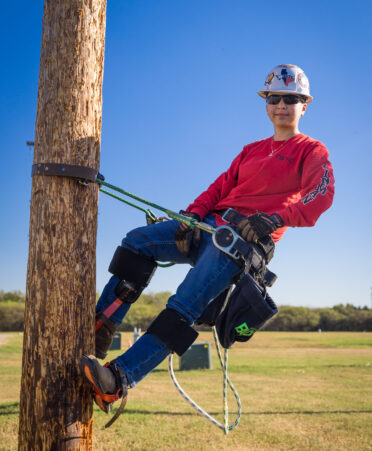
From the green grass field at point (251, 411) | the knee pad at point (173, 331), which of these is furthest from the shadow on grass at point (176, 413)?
the knee pad at point (173, 331)

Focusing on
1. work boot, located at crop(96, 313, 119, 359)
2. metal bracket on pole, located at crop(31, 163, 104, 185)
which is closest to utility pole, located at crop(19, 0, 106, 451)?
metal bracket on pole, located at crop(31, 163, 104, 185)

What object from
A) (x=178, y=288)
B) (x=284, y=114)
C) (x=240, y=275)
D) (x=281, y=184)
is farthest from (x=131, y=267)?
(x=284, y=114)

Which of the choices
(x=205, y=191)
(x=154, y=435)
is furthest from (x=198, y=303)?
(x=154, y=435)

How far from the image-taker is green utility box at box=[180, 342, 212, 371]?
18147 millimetres

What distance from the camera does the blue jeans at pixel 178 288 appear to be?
3.35 metres

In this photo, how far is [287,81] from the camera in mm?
4094

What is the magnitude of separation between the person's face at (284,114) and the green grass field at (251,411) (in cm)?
590

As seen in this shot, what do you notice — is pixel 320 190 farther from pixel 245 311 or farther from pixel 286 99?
pixel 245 311

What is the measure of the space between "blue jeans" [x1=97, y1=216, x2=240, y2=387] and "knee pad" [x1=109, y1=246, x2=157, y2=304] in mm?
54

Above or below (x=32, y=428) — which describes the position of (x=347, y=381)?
below

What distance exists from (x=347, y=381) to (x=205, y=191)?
1297 cm

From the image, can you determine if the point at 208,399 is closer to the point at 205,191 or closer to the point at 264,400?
the point at 264,400

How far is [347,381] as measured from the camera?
15156mm

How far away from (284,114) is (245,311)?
175 centimetres
